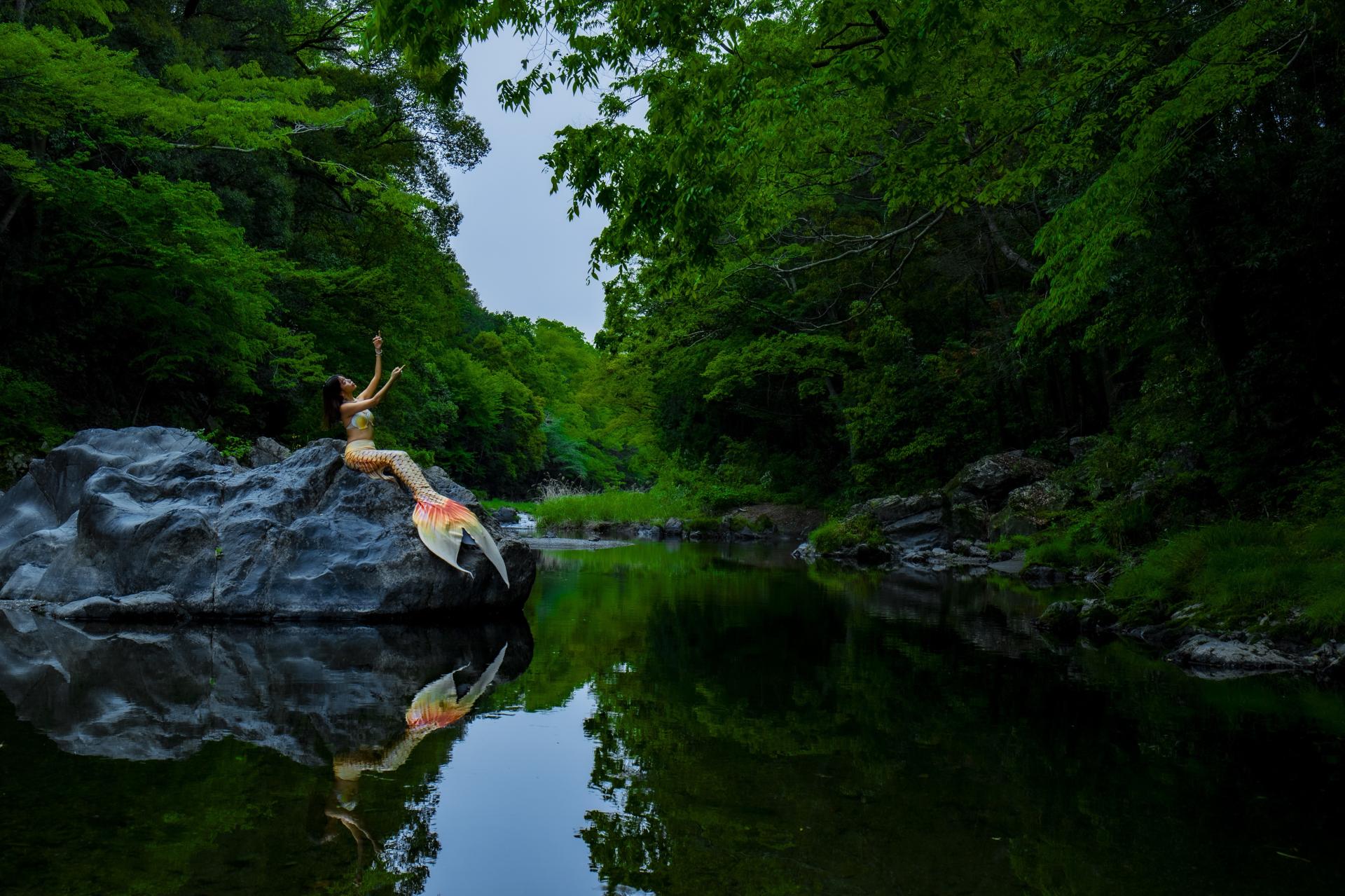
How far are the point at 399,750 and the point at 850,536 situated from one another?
1587 cm

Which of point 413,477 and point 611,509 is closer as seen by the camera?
point 413,477

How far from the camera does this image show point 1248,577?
25.4 ft

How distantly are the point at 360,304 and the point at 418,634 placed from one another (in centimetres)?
1491

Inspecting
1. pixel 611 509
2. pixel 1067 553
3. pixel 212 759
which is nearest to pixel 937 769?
pixel 212 759

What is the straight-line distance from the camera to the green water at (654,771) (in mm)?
2805

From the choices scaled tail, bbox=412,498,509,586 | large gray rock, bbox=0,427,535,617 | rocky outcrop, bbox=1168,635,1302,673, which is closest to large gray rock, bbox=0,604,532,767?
large gray rock, bbox=0,427,535,617

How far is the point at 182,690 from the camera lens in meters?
5.09

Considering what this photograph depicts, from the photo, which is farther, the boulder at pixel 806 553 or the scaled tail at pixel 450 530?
the boulder at pixel 806 553

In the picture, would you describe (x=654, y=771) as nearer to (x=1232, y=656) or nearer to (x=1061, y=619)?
(x=1232, y=656)

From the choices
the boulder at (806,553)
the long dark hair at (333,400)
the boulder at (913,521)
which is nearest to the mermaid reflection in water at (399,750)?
the long dark hair at (333,400)

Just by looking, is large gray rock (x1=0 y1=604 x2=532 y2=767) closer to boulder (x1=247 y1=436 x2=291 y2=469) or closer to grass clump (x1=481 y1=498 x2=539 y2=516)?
boulder (x1=247 y1=436 x2=291 y2=469)

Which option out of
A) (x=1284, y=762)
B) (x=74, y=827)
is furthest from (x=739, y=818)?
(x=1284, y=762)

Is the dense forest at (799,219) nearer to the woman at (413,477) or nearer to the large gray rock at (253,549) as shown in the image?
the woman at (413,477)

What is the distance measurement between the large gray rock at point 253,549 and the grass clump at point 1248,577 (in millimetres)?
6382
